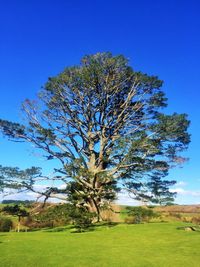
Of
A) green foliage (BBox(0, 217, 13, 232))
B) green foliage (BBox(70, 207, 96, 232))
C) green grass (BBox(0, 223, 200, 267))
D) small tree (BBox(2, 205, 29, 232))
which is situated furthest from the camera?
green foliage (BBox(0, 217, 13, 232))

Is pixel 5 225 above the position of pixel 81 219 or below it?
above

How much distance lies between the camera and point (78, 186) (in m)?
28.2

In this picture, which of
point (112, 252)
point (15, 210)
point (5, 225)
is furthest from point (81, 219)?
point (112, 252)

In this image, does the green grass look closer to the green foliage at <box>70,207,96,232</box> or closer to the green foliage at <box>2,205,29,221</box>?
the green foliage at <box>70,207,96,232</box>

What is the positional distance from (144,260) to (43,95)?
20.4 metres

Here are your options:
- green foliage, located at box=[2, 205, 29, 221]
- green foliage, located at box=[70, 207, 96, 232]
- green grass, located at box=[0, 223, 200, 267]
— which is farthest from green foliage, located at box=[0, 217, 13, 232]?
green grass, located at box=[0, 223, 200, 267]

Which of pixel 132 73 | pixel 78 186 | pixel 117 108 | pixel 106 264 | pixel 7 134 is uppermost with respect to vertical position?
pixel 132 73

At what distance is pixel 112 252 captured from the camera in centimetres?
1289

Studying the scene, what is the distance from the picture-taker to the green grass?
10820 millimetres

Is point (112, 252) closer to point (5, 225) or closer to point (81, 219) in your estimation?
point (81, 219)

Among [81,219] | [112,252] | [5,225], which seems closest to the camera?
[112,252]

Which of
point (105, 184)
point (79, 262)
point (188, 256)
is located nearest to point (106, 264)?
point (79, 262)

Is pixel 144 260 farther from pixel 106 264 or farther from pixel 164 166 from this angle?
pixel 164 166

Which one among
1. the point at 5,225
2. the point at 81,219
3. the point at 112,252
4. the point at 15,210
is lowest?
the point at 112,252
